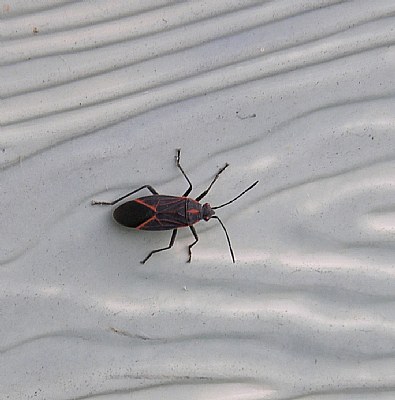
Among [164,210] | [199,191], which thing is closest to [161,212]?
[164,210]

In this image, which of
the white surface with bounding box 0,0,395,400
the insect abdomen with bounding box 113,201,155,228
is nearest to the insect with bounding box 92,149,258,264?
the insect abdomen with bounding box 113,201,155,228

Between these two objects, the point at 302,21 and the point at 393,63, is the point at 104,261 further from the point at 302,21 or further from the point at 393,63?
the point at 393,63

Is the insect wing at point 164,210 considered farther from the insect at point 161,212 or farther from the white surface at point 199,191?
the white surface at point 199,191

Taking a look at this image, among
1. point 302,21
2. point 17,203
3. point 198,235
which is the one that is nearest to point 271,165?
point 198,235

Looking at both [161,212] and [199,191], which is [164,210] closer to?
[161,212]

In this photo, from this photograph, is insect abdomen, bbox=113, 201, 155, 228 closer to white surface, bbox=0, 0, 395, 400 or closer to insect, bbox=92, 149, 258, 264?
insect, bbox=92, 149, 258, 264

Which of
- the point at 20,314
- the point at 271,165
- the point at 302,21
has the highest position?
the point at 302,21

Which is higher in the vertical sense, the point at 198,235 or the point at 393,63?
the point at 393,63

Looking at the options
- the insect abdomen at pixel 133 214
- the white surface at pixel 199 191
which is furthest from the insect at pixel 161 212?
the white surface at pixel 199 191
